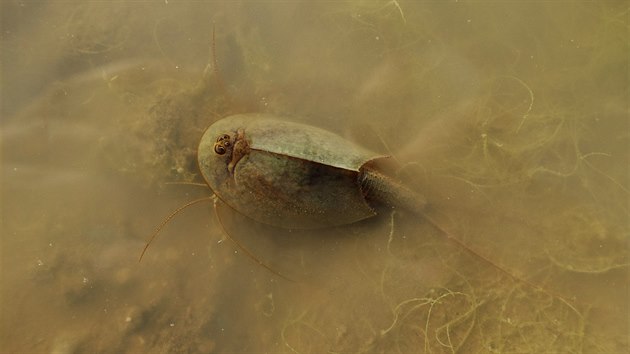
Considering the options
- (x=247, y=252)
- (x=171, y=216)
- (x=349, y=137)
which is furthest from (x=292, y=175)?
(x=171, y=216)

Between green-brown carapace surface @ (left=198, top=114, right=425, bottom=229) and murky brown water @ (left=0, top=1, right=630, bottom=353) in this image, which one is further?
murky brown water @ (left=0, top=1, right=630, bottom=353)

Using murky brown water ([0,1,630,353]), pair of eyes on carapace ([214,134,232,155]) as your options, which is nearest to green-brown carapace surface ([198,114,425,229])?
pair of eyes on carapace ([214,134,232,155])

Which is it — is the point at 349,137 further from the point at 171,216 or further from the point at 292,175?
the point at 171,216

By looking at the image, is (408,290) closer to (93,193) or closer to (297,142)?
(297,142)

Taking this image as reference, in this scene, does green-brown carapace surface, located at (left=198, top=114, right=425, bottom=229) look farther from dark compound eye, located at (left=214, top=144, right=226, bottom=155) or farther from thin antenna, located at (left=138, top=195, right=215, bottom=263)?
thin antenna, located at (left=138, top=195, right=215, bottom=263)

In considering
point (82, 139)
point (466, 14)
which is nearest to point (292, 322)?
point (82, 139)

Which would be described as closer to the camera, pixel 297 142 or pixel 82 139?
pixel 297 142
